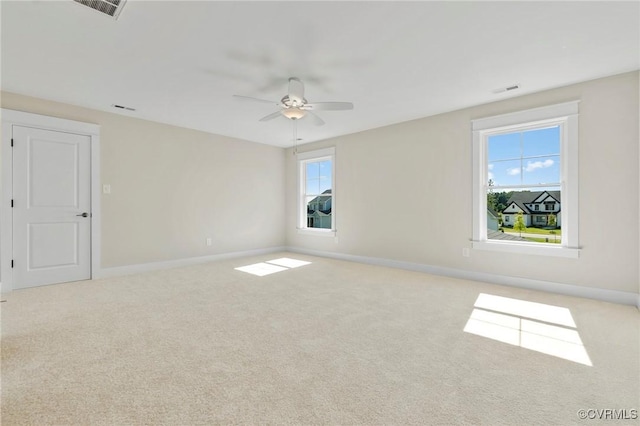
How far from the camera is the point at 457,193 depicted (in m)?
4.32

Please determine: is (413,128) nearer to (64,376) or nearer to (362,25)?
(362,25)

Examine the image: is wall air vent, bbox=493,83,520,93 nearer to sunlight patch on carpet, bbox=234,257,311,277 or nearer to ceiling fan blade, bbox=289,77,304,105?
ceiling fan blade, bbox=289,77,304,105

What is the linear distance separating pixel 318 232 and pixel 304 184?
1.25 meters

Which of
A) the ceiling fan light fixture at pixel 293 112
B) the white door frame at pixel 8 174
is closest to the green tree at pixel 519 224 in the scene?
the ceiling fan light fixture at pixel 293 112

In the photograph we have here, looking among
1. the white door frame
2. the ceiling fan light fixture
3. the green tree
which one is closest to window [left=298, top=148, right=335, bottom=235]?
the ceiling fan light fixture

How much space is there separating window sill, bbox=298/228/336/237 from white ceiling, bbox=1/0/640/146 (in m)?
2.92

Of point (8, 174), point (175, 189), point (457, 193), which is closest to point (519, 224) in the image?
point (457, 193)

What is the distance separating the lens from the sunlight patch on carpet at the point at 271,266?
472cm

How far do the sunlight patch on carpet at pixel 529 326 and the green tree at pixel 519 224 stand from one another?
119 cm

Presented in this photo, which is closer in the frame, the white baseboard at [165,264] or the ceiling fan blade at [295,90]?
the ceiling fan blade at [295,90]

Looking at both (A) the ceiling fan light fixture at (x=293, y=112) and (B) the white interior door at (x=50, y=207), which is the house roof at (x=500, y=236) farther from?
(B) the white interior door at (x=50, y=207)

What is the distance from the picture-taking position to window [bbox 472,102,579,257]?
3.43 m

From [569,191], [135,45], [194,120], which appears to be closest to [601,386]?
[569,191]

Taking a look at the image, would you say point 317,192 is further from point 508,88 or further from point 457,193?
point 508,88
